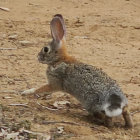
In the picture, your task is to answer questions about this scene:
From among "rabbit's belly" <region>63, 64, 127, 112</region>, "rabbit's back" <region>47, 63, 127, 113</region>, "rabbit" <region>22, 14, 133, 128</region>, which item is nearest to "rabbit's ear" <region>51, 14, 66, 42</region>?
"rabbit" <region>22, 14, 133, 128</region>

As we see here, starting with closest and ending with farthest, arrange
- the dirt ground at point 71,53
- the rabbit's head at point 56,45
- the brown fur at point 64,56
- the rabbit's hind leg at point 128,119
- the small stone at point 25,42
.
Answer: the dirt ground at point 71,53
the rabbit's hind leg at point 128,119
the brown fur at point 64,56
the rabbit's head at point 56,45
the small stone at point 25,42

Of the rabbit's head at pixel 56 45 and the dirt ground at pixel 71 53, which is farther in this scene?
the rabbit's head at pixel 56 45

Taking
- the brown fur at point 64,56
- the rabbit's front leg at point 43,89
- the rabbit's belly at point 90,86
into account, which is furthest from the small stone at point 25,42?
the rabbit's belly at point 90,86

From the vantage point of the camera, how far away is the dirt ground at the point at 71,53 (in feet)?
21.9

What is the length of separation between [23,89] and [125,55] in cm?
274

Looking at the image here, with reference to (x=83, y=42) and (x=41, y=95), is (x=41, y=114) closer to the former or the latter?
(x=41, y=95)

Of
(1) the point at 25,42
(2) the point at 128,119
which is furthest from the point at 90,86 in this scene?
(1) the point at 25,42

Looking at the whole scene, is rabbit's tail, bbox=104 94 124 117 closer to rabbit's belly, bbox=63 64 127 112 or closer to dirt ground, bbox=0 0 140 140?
rabbit's belly, bbox=63 64 127 112

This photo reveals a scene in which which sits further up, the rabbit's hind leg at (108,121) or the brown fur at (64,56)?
the brown fur at (64,56)

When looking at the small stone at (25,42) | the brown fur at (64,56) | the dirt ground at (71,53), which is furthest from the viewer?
the small stone at (25,42)

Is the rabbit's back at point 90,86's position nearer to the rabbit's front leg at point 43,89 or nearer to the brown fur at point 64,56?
the brown fur at point 64,56

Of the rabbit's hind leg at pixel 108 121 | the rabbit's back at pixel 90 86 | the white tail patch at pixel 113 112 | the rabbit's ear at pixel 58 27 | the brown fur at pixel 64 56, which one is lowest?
the rabbit's hind leg at pixel 108 121

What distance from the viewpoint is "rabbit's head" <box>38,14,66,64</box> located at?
7.82 metres

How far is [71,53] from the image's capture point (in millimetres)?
10203
